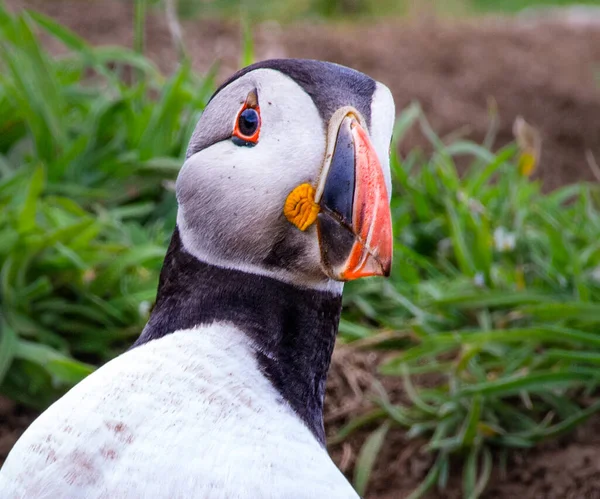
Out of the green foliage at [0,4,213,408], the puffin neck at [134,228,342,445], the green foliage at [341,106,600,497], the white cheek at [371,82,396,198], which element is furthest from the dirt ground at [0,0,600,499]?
the puffin neck at [134,228,342,445]

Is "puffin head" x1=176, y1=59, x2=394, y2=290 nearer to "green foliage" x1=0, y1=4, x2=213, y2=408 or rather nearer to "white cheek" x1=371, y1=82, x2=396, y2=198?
"white cheek" x1=371, y1=82, x2=396, y2=198

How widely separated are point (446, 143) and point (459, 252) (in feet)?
5.32

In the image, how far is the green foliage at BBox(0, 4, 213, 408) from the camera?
301 cm

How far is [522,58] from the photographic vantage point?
6.53 metres

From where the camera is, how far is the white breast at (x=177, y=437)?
160 cm

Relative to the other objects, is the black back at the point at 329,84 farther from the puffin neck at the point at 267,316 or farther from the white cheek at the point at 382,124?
the puffin neck at the point at 267,316

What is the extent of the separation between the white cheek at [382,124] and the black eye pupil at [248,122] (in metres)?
0.20

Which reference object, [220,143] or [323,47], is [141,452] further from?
[323,47]

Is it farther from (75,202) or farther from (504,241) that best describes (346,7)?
(75,202)

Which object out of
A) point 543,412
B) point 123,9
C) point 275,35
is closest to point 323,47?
point 275,35

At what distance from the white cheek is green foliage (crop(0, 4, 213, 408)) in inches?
54.7

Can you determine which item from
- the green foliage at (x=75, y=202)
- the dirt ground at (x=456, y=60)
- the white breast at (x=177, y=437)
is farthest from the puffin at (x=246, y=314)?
the dirt ground at (x=456, y=60)

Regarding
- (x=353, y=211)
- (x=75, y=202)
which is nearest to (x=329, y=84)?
(x=353, y=211)

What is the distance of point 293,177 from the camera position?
1673mm
